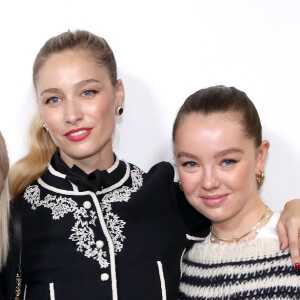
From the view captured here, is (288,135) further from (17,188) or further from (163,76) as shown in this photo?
(17,188)

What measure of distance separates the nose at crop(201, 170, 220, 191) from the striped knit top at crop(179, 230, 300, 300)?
17cm

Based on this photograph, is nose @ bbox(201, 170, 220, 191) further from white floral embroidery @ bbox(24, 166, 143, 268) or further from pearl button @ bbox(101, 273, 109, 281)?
pearl button @ bbox(101, 273, 109, 281)

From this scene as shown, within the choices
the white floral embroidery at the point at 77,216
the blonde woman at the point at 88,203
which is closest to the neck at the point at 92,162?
the blonde woman at the point at 88,203

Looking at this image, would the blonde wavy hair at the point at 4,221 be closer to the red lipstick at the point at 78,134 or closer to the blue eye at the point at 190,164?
the red lipstick at the point at 78,134

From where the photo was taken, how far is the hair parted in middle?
162cm

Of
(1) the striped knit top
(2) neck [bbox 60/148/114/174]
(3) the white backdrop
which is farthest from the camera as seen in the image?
(3) the white backdrop

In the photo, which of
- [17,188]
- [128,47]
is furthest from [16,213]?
[128,47]

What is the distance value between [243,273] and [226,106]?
44 cm

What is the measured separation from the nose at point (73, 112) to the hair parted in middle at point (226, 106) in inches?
10.9

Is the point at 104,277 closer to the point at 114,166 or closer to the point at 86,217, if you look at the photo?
the point at 86,217

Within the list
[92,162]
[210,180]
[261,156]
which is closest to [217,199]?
[210,180]

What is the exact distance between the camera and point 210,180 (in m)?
1.58

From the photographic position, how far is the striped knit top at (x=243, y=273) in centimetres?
150

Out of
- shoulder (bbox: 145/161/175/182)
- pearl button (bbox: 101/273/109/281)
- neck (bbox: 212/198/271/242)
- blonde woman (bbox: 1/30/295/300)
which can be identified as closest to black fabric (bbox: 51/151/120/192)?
blonde woman (bbox: 1/30/295/300)
